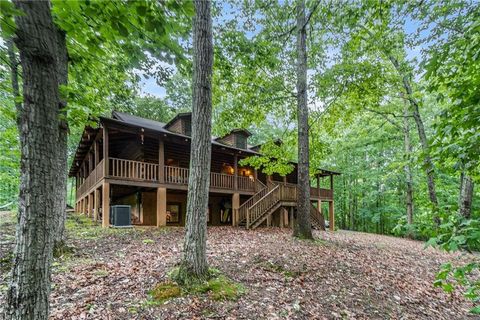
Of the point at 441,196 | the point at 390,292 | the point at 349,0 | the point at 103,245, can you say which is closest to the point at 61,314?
the point at 103,245

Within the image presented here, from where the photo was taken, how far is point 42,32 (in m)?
1.99

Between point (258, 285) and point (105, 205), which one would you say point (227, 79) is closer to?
point (258, 285)

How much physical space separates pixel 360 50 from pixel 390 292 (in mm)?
8937

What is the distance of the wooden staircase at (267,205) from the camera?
44.2 ft

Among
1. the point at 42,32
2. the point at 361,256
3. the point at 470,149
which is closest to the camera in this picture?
the point at 42,32

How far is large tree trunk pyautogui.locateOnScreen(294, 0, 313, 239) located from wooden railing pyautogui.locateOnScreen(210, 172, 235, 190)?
597 centimetres

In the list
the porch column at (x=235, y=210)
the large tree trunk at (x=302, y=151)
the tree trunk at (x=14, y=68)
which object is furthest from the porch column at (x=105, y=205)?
the large tree trunk at (x=302, y=151)

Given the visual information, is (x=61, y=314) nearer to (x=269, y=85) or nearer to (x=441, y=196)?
(x=269, y=85)

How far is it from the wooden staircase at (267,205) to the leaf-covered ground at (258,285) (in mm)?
5533

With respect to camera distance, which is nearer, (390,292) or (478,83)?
(478,83)

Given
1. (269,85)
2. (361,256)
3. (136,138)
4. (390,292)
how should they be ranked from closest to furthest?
1. (390,292)
2. (361,256)
3. (269,85)
4. (136,138)

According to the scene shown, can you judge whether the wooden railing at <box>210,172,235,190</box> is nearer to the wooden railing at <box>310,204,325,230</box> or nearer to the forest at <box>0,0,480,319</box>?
the forest at <box>0,0,480,319</box>

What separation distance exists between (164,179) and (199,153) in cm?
886

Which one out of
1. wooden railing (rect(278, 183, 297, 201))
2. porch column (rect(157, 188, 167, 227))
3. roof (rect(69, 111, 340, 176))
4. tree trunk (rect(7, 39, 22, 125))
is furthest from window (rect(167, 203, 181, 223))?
tree trunk (rect(7, 39, 22, 125))
